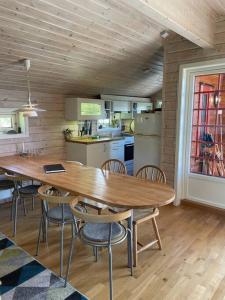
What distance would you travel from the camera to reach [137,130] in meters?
4.48

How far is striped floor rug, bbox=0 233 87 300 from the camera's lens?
1957mm

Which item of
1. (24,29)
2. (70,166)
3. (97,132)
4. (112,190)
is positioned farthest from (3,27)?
(97,132)

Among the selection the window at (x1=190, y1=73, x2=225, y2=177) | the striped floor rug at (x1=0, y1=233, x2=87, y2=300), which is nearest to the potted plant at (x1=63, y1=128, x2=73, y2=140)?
the window at (x1=190, y1=73, x2=225, y2=177)

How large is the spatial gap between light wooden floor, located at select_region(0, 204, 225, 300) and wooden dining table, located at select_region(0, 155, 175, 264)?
0.52 metres

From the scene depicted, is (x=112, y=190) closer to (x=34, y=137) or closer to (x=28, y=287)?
(x=28, y=287)

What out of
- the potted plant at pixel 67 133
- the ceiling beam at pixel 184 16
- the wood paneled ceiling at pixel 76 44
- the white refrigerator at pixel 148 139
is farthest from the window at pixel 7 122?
the ceiling beam at pixel 184 16

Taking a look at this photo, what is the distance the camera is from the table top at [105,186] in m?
1.94

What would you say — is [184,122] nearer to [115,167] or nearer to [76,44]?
[115,167]

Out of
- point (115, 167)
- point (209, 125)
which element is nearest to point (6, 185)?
point (115, 167)

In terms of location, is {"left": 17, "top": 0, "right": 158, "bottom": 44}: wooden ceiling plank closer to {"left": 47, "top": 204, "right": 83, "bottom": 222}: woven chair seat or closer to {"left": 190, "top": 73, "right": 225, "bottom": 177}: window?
{"left": 190, "top": 73, "right": 225, "bottom": 177}: window

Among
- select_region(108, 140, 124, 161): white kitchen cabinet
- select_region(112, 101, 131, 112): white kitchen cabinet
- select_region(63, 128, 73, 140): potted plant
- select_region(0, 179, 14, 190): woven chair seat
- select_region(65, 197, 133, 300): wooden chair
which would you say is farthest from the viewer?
select_region(112, 101, 131, 112): white kitchen cabinet

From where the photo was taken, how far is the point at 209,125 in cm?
360

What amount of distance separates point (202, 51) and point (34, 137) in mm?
3111

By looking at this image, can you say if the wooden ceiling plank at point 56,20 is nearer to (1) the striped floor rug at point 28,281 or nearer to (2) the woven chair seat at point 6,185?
(2) the woven chair seat at point 6,185
